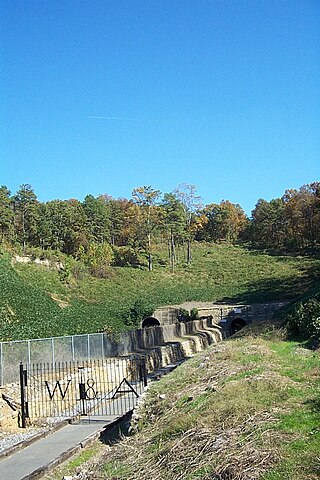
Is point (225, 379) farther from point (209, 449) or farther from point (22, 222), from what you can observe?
point (22, 222)

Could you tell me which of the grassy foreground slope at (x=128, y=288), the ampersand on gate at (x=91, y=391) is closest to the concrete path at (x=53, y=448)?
the ampersand on gate at (x=91, y=391)

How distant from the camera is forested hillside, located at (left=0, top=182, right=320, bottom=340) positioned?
41.6 metres

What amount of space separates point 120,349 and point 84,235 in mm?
45490

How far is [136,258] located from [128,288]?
13.0m

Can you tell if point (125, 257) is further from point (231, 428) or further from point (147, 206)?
point (231, 428)

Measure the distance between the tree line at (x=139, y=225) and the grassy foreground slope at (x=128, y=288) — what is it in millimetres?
4088

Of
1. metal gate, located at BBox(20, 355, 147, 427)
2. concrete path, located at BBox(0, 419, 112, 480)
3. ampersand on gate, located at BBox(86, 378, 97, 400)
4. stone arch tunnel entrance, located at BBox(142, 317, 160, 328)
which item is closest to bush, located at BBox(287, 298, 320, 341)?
metal gate, located at BBox(20, 355, 147, 427)

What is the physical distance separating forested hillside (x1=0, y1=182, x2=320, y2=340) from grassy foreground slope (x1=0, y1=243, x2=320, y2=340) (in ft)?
0.45

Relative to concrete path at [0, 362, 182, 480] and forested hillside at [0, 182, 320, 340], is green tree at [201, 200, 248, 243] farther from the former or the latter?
concrete path at [0, 362, 182, 480]

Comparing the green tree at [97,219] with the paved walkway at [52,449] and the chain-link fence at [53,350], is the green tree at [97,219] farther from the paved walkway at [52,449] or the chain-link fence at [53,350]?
the paved walkway at [52,449]

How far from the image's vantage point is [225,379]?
13102 mm

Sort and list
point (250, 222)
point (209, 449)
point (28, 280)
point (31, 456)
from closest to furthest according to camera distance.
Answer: point (209, 449) → point (31, 456) → point (28, 280) → point (250, 222)

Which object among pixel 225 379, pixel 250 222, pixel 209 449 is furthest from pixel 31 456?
pixel 250 222

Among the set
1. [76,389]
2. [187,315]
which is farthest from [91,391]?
[187,315]
